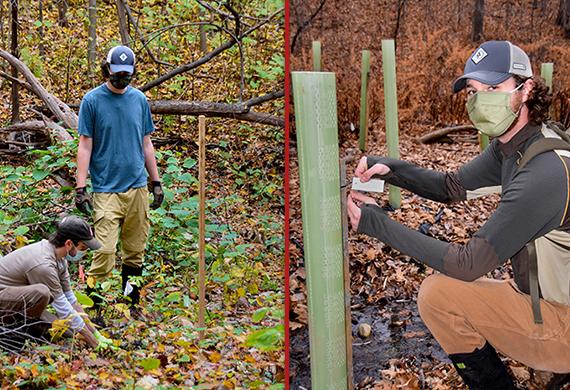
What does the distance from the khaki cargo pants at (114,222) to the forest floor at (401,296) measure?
5.26ft

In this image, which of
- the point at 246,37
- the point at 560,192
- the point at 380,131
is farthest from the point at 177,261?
the point at 560,192

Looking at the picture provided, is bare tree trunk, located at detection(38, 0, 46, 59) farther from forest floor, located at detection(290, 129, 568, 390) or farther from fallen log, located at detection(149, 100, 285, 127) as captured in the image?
forest floor, located at detection(290, 129, 568, 390)

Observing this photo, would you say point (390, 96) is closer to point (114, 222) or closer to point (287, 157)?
point (287, 157)

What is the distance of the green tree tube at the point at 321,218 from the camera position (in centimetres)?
179

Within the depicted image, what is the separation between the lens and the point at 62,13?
483 cm

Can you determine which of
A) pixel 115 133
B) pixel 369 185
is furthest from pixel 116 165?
pixel 369 185

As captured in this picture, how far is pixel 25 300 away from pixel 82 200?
1.73 ft

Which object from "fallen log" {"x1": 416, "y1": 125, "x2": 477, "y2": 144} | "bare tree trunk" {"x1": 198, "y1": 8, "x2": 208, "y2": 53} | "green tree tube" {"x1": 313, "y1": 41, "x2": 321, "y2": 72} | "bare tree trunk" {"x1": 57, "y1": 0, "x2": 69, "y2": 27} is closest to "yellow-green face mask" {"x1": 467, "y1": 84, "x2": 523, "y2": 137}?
"fallen log" {"x1": 416, "y1": 125, "x2": 477, "y2": 144}

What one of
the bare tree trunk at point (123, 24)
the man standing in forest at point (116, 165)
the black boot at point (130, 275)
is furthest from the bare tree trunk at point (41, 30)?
the black boot at point (130, 275)

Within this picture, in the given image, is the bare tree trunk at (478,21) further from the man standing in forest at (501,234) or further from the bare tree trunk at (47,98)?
the bare tree trunk at (47,98)

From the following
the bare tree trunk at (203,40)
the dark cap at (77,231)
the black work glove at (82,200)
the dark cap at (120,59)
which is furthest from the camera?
the bare tree trunk at (203,40)

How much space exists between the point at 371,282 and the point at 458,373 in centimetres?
38

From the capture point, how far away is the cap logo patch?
193 centimetres

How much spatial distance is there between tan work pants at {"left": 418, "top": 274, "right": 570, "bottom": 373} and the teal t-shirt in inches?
69.5
